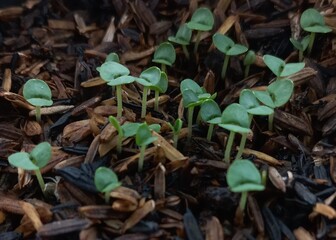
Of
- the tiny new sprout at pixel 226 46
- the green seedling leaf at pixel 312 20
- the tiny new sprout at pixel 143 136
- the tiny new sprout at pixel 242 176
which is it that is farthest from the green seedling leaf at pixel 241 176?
the green seedling leaf at pixel 312 20

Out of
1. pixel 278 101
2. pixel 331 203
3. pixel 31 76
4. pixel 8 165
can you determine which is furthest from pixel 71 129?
pixel 331 203

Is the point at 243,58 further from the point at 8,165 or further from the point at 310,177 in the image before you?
the point at 8,165

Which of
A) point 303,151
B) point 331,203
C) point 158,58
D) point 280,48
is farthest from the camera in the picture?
point 280,48

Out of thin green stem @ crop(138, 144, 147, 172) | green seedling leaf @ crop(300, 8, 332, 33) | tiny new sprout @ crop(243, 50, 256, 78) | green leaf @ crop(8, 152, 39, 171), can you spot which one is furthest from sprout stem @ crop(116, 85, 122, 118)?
green seedling leaf @ crop(300, 8, 332, 33)

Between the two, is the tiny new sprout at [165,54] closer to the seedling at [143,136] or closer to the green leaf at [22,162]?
the seedling at [143,136]

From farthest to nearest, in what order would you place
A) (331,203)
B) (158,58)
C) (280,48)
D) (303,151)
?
(280,48) → (158,58) → (303,151) → (331,203)
